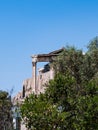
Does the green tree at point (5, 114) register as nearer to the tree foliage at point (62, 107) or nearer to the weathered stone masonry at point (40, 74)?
the weathered stone masonry at point (40, 74)

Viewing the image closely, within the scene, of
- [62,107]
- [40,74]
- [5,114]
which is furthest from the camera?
[40,74]

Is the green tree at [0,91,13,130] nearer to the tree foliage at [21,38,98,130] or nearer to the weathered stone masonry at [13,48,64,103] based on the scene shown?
the weathered stone masonry at [13,48,64,103]

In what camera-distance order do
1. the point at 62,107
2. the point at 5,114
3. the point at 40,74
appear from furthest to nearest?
1. the point at 40,74
2. the point at 5,114
3. the point at 62,107

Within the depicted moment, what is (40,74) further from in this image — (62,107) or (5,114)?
(62,107)

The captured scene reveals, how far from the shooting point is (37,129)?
38.0 metres

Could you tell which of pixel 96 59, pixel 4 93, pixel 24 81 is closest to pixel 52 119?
pixel 96 59

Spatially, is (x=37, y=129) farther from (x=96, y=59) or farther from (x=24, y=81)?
(x=24, y=81)

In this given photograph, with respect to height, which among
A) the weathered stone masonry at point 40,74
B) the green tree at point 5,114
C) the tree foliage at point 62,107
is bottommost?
the tree foliage at point 62,107

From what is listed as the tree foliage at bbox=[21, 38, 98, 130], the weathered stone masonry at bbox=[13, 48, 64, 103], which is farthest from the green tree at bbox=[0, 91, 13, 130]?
the tree foliage at bbox=[21, 38, 98, 130]

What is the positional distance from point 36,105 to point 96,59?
16408 mm

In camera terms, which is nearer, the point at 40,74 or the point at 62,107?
the point at 62,107

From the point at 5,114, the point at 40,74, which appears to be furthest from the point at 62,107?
the point at 40,74

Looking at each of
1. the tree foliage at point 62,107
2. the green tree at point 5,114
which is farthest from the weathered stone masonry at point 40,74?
the tree foliage at point 62,107

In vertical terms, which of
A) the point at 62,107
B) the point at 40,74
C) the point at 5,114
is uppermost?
the point at 40,74
